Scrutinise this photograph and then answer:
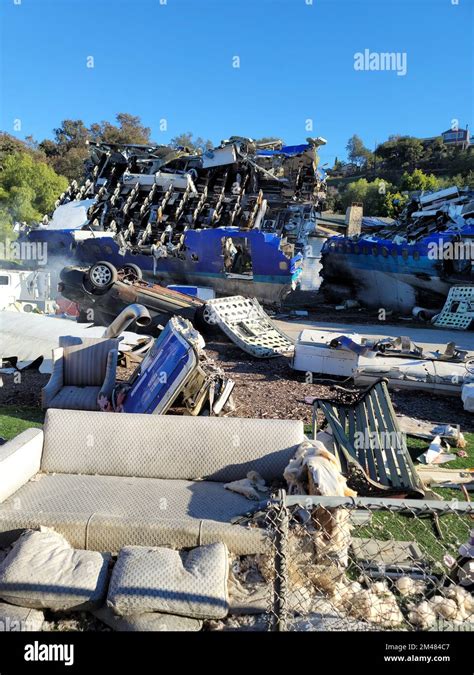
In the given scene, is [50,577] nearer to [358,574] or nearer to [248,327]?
[358,574]

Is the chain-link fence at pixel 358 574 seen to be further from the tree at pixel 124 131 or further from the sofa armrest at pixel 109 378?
the tree at pixel 124 131

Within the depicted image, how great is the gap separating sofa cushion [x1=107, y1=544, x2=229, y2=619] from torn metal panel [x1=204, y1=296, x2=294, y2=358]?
22.4 feet

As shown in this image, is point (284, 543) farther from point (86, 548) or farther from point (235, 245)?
point (235, 245)

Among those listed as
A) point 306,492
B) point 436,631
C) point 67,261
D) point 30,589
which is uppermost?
point 67,261

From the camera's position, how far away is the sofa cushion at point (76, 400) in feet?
20.1

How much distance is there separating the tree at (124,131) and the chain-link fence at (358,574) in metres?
52.3

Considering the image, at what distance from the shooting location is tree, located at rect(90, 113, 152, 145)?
52406 millimetres

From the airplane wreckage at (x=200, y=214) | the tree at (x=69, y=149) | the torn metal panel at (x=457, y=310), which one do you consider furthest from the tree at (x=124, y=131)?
the torn metal panel at (x=457, y=310)

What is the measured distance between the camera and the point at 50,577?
272 centimetres

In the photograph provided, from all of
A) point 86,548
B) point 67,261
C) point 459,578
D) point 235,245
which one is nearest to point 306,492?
point 459,578

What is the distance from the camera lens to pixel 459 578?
123 inches

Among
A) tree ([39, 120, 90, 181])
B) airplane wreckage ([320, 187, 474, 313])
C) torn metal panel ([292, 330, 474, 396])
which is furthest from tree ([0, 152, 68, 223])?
torn metal panel ([292, 330, 474, 396])
